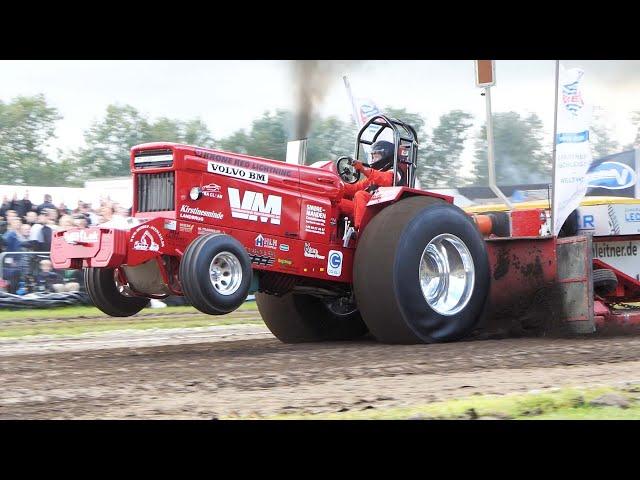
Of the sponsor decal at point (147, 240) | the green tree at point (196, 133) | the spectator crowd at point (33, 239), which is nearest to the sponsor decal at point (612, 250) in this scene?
the sponsor decal at point (147, 240)

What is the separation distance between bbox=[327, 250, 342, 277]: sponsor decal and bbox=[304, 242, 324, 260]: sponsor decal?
0.34ft

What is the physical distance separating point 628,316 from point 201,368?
13.9ft

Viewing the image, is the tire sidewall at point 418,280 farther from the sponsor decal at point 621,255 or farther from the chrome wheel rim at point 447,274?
the sponsor decal at point 621,255

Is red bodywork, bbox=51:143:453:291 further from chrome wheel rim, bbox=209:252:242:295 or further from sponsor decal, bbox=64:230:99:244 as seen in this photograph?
chrome wheel rim, bbox=209:252:242:295

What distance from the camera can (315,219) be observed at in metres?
9.03

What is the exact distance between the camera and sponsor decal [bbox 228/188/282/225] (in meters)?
8.50

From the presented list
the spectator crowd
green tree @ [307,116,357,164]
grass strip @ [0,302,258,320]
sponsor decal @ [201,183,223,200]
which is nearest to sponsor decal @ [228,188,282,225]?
sponsor decal @ [201,183,223,200]

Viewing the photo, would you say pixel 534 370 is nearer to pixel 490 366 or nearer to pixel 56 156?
pixel 490 366

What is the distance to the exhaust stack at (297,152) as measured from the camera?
10.2 metres

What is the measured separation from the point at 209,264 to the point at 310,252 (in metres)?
1.40

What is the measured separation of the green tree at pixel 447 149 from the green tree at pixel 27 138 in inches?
364

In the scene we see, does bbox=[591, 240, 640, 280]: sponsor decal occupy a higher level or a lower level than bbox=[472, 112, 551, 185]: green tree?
lower

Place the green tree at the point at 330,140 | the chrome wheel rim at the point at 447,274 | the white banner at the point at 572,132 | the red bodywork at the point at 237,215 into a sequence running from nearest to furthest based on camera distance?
the red bodywork at the point at 237,215, the chrome wheel rim at the point at 447,274, the white banner at the point at 572,132, the green tree at the point at 330,140
